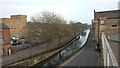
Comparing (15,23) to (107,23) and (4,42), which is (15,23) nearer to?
(4,42)

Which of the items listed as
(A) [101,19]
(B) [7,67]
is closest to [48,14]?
(A) [101,19]

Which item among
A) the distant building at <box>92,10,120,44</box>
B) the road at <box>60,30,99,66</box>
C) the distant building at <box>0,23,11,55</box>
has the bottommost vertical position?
the road at <box>60,30,99,66</box>

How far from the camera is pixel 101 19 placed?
133 ft

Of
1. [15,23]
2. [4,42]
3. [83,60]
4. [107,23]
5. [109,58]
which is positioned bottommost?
[83,60]

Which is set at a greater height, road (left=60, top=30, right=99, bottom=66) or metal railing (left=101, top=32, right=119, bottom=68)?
metal railing (left=101, top=32, right=119, bottom=68)

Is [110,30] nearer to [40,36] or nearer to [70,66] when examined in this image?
[40,36]

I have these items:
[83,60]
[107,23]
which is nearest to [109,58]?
[83,60]

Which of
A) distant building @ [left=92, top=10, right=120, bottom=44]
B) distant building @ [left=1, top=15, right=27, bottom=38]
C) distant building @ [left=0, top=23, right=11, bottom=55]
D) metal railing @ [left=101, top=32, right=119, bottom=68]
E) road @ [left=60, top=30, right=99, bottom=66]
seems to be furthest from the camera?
distant building @ [left=1, top=15, right=27, bottom=38]

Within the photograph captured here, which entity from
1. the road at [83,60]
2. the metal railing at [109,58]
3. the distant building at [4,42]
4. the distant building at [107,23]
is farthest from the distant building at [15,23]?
the metal railing at [109,58]

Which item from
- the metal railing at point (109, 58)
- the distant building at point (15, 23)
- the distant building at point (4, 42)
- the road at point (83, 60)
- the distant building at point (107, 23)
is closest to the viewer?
the metal railing at point (109, 58)

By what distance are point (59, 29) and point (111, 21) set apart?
10476mm

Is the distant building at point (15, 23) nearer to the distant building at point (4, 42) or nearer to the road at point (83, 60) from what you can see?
the distant building at point (4, 42)

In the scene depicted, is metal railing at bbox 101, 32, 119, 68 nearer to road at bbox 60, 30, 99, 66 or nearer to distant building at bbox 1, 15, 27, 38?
road at bbox 60, 30, 99, 66

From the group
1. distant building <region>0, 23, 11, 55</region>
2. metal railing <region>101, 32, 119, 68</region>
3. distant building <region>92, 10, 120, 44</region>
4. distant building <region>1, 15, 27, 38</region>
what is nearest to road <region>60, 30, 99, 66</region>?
distant building <region>92, 10, 120, 44</region>
